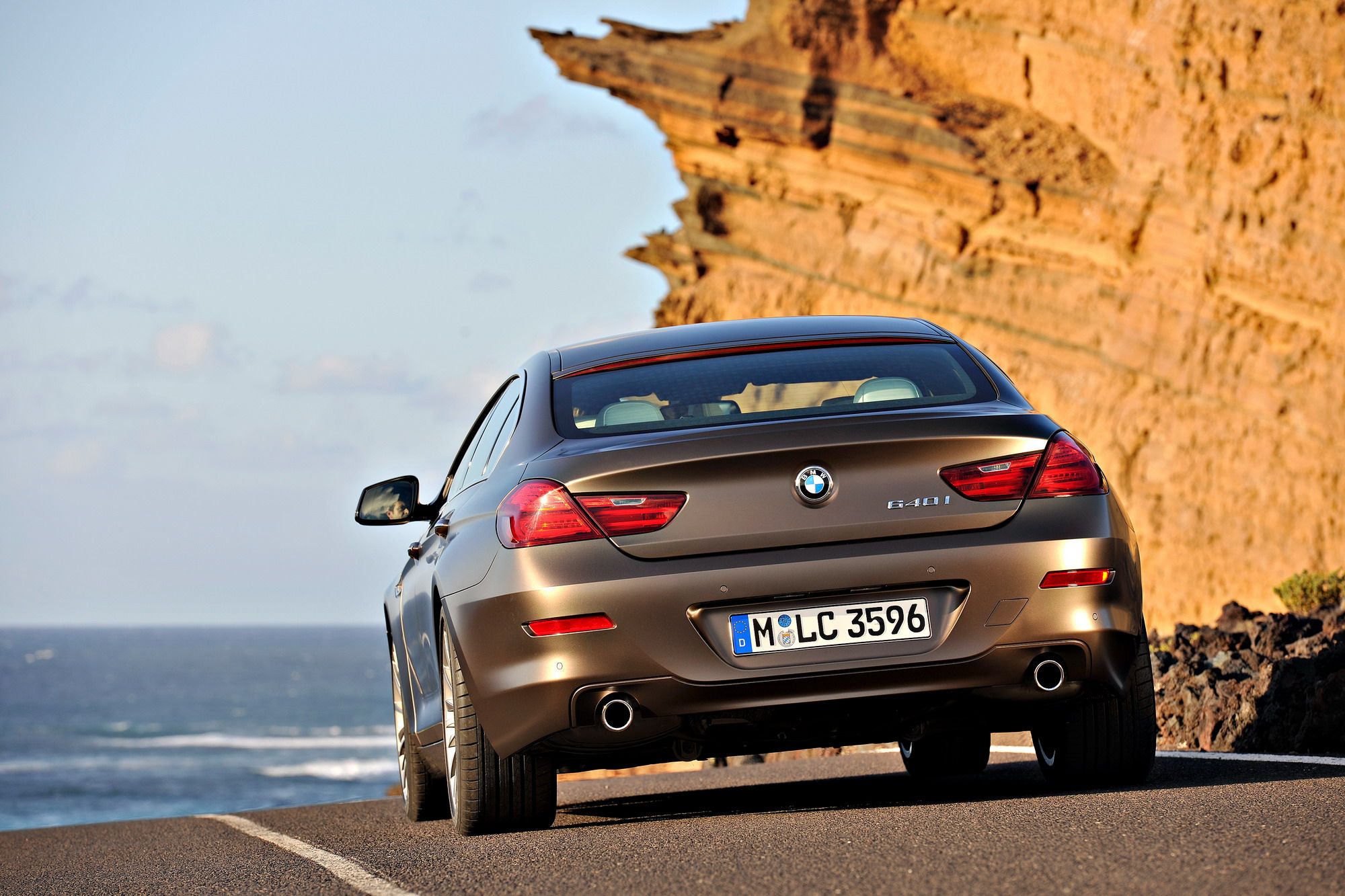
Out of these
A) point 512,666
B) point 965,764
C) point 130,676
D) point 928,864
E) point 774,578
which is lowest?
point 130,676

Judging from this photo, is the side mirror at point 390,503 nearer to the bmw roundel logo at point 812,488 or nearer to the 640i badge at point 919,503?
the bmw roundel logo at point 812,488

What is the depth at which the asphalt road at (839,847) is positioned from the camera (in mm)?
4059

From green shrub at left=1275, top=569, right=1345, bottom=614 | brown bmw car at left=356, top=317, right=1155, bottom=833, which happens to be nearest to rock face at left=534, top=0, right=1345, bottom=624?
green shrub at left=1275, top=569, right=1345, bottom=614

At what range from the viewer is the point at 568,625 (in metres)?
4.89

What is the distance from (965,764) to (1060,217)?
61.8ft

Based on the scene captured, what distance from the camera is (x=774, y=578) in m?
4.80

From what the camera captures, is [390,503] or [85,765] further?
[85,765]

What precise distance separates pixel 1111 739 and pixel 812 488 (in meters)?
1.54

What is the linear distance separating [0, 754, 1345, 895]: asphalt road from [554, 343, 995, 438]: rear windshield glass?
1.35 metres

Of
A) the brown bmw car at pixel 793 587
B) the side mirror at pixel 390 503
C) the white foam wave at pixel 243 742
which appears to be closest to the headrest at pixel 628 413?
the brown bmw car at pixel 793 587

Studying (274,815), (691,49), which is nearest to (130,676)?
(691,49)

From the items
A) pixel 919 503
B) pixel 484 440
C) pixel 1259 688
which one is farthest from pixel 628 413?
pixel 1259 688

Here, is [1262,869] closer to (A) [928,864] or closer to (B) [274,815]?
(A) [928,864]

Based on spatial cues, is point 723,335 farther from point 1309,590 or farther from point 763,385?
point 1309,590
